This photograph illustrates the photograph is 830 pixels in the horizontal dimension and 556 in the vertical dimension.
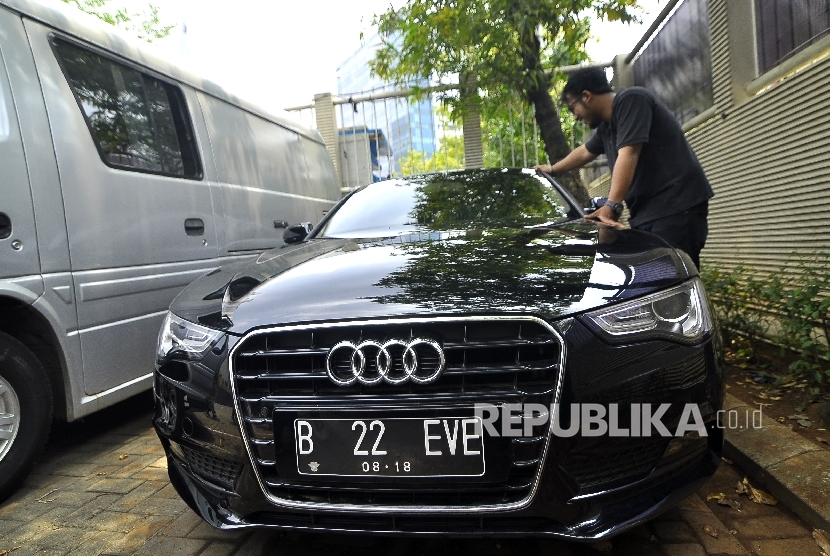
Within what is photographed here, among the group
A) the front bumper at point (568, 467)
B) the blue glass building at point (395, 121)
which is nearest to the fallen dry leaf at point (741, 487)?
the front bumper at point (568, 467)

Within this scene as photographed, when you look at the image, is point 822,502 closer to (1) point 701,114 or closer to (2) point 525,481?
(2) point 525,481

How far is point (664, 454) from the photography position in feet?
5.73

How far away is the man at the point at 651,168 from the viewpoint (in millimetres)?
3277

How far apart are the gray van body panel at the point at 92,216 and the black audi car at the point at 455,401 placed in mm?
1237

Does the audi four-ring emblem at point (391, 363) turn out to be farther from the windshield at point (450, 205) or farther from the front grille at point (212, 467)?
the windshield at point (450, 205)

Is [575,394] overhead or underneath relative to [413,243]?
underneath

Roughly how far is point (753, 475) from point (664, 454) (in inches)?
38.5

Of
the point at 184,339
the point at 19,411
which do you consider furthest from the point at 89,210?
the point at 184,339

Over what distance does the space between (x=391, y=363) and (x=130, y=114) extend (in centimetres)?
269

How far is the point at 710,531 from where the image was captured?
6.77ft

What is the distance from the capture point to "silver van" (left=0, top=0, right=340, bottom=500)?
2.71m

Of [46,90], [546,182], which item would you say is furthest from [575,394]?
[46,90]

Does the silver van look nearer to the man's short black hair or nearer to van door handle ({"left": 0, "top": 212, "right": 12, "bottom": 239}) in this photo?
van door handle ({"left": 0, "top": 212, "right": 12, "bottom": 239})

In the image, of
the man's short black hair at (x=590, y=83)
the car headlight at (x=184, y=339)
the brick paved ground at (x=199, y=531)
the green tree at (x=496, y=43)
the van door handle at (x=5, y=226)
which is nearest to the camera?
the car headlight at (x=184, y=339)
